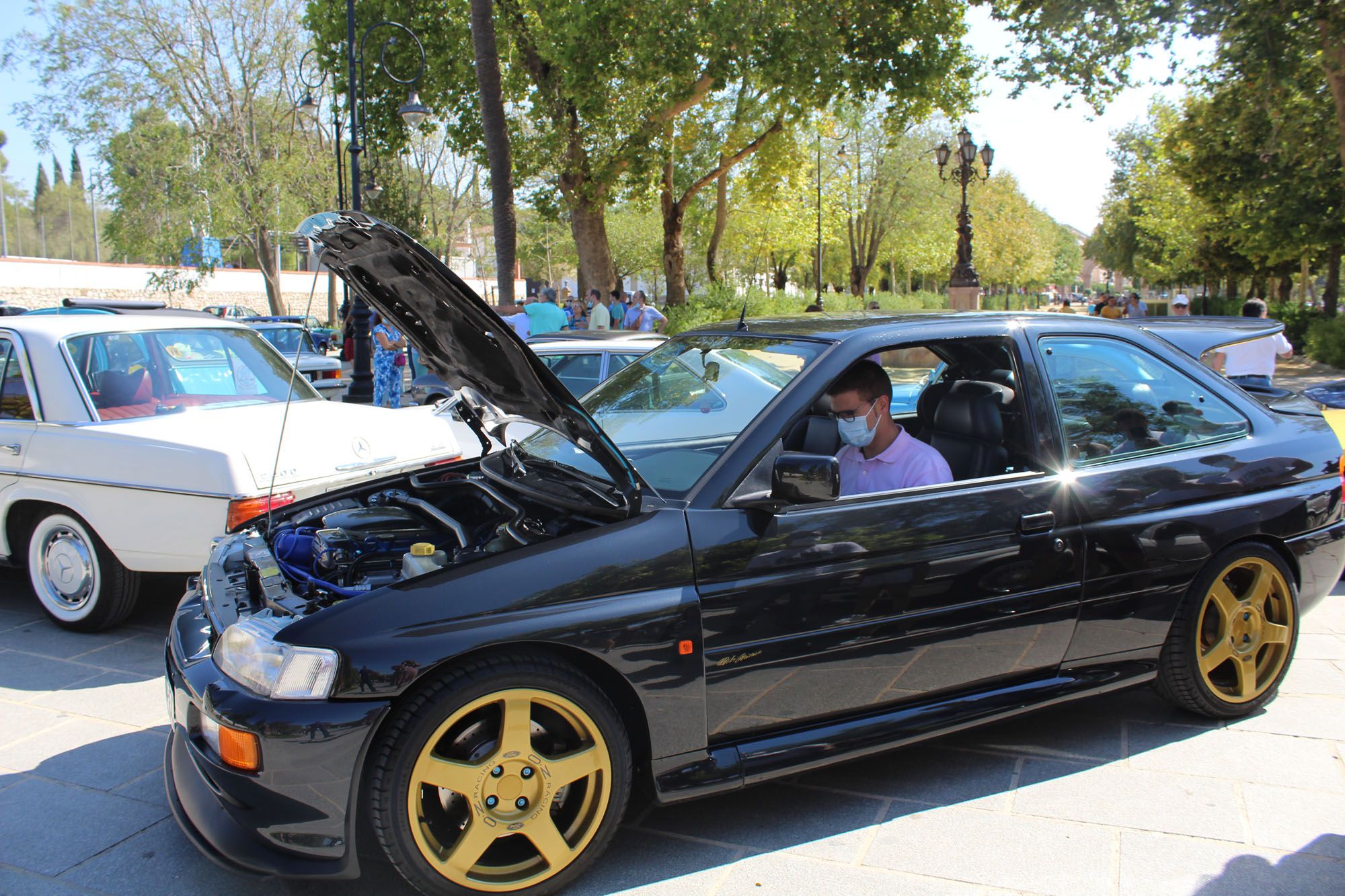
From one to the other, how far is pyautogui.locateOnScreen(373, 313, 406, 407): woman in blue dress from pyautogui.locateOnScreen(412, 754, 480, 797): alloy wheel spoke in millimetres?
10715

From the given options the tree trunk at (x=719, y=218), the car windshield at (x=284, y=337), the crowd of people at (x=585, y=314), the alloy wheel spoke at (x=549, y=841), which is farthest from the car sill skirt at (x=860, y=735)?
the tree trunk at (x=719, y=218)

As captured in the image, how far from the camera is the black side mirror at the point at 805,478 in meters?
2.76

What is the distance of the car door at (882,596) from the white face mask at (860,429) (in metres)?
0.40

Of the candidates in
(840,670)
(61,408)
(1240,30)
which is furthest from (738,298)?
(840,670)

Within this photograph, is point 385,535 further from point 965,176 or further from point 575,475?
point 965,176

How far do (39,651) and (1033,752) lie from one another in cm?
478

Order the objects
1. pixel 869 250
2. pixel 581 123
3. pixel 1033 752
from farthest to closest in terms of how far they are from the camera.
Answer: pixel 869 250 → pixel 581 123 → pixel 1033 752

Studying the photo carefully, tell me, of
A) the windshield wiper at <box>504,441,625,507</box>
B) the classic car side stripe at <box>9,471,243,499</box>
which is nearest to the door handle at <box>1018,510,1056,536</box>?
the windshield wiper at <box>504,441,625,507</box>

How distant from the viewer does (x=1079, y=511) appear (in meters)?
3.31

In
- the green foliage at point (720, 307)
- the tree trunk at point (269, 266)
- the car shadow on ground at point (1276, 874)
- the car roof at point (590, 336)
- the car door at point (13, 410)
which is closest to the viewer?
the car shadow on ground at point (1276, 874)

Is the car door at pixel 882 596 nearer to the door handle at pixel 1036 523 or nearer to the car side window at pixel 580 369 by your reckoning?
the door handle at pixel 1036 523

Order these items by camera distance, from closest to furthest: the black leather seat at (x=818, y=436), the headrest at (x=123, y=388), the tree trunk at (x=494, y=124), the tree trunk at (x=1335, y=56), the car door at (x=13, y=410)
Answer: the black leather seat at (x=818, y=436)
the car door at (x=13, y=410)
the headrest at (x=123, y=388)
the tree trunk at (x=494, y=124)
the tree trunk at (x=1335, y=56)

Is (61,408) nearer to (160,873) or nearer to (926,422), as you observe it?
(160,873)

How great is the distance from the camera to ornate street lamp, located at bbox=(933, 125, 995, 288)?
23141 millimetres
